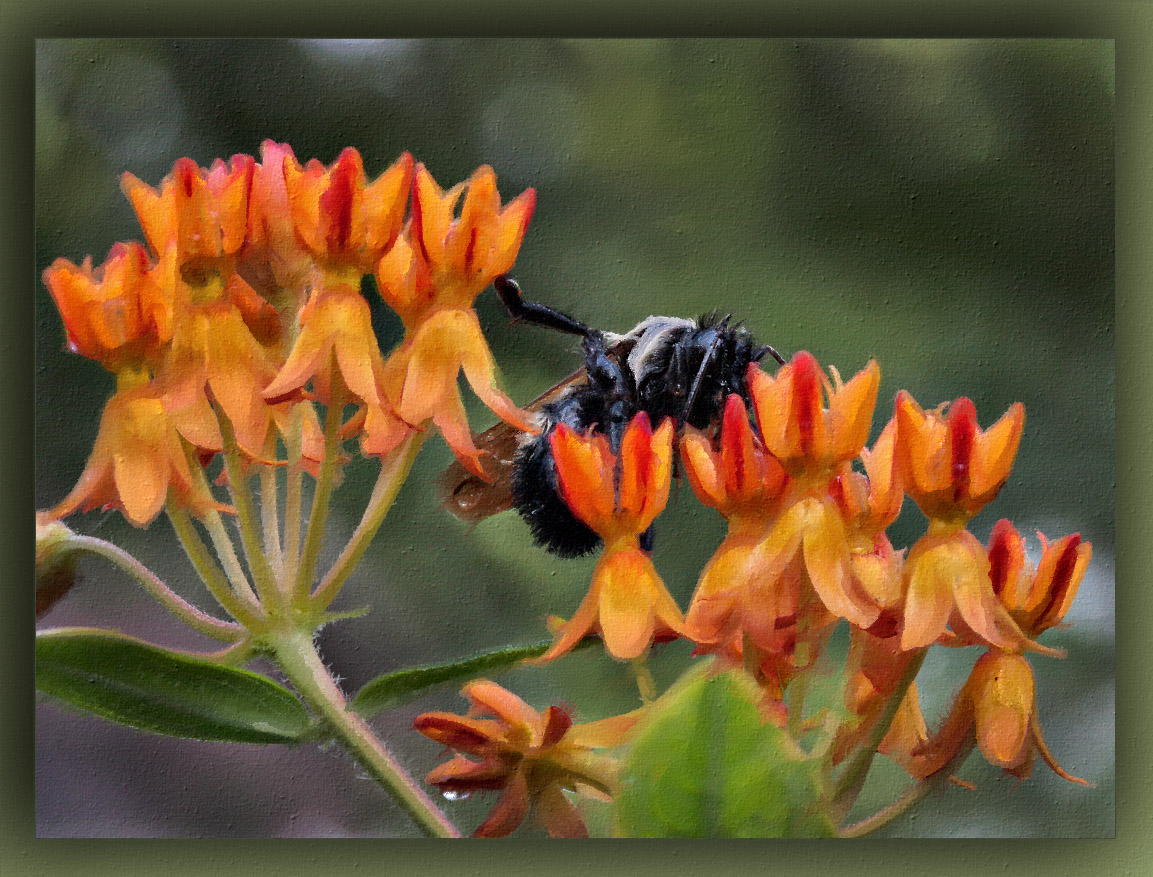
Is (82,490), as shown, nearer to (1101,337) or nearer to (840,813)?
(840,813)

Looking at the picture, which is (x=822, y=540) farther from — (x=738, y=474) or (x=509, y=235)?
(x=509, y=235)

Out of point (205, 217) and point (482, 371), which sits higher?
point (205, 217)

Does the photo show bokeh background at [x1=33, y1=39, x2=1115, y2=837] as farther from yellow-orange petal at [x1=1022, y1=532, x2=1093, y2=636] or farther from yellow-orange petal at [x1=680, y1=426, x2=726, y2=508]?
yellow-orange petal at [x1=680, y1=426, x2=726, y2=508]

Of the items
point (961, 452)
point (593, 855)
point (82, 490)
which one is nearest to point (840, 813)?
point (593, 855)

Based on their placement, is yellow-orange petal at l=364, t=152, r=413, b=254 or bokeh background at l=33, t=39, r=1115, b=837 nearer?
yellow-orange petal at l=364, t=152, r=413, b=254

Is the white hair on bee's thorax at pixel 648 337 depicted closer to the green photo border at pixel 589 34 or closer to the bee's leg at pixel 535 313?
the bee's leg at pixel 535 313

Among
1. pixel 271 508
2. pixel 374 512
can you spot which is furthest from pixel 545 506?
pixel 271 508

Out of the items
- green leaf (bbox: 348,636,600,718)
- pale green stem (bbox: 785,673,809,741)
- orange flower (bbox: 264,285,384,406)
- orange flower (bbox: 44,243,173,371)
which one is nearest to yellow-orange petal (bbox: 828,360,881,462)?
pale green stem (bbox: 785,673,809,741)
